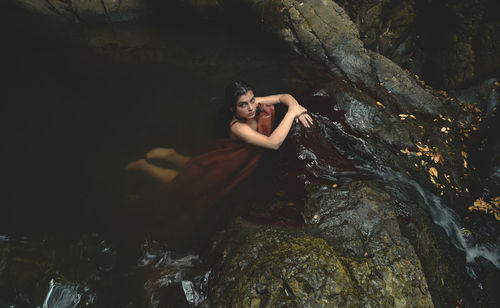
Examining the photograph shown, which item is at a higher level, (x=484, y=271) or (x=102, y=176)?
(x=484, y=271)

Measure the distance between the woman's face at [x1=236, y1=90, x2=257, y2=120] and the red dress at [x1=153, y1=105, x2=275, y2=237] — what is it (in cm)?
36

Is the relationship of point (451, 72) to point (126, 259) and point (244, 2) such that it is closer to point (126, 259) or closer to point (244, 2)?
point (244, 2)

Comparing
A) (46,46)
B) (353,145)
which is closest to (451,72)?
(353,145)

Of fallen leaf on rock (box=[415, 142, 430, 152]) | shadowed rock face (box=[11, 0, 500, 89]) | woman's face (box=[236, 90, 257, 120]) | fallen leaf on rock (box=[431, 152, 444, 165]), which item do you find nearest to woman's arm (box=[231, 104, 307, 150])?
woman's face (box=[236, 90, 257, 120])

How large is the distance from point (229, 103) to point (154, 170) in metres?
1.65

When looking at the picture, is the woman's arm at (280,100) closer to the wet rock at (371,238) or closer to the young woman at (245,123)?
the young woman at (245,123)

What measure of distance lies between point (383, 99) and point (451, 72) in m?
2.89

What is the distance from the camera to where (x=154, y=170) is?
4.46 meters

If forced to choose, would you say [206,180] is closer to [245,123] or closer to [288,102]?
[245,123]

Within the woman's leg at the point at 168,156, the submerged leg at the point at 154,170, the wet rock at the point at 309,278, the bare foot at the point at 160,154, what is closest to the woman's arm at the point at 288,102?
the woman's leg at the point at 168,156

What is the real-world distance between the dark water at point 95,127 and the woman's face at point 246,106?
5.05 feet

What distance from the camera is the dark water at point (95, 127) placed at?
3.20 m

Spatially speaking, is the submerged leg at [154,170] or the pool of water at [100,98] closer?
the pool of water at [100,98]

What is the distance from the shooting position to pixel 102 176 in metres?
4.51
